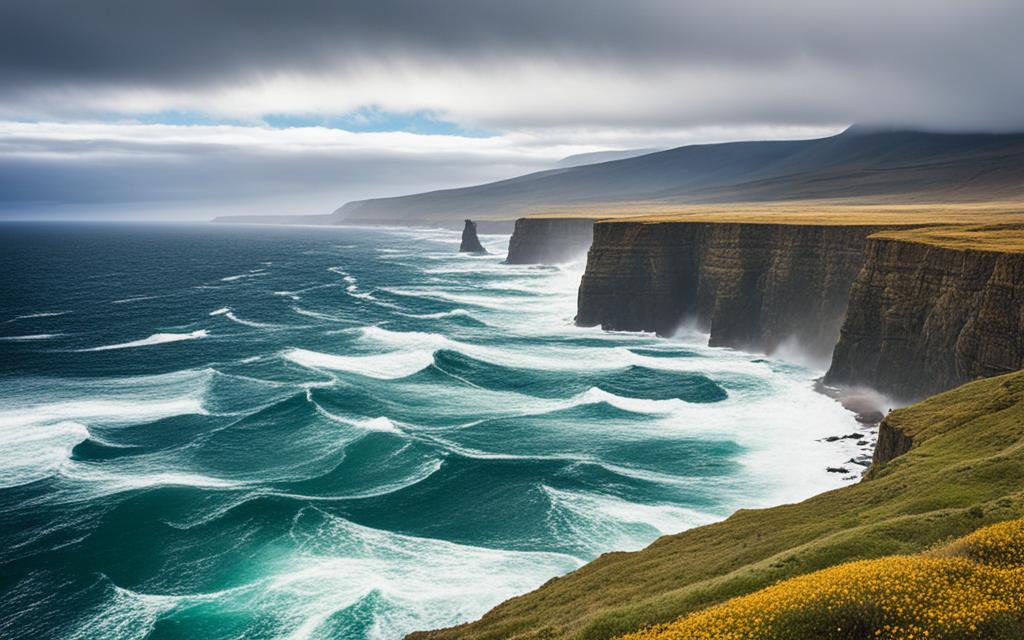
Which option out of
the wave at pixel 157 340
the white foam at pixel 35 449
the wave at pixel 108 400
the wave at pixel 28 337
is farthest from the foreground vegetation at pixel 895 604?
the wave at pixel 28 337

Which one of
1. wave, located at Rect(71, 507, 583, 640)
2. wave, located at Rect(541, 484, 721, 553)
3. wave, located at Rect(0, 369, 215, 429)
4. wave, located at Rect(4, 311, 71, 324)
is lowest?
wave, located at Rect(71, 507, 583, 640)

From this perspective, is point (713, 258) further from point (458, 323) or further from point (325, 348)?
point (325, 348)

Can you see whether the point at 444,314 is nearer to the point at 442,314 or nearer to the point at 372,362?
the point at 442,314

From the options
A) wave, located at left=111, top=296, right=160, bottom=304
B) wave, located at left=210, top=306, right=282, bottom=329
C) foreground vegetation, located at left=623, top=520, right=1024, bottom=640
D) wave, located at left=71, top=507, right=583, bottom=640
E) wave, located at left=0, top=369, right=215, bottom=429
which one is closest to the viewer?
foreground vegetation, located at left=623, top=520, right=1024, bottom=640

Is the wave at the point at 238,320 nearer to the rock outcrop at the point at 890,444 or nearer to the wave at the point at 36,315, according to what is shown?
the wave at the point at 36,315

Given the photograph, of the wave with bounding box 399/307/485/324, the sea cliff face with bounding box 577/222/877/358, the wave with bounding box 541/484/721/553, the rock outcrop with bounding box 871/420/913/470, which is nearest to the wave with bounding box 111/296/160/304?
the wave with bounding box 399/307/485/324

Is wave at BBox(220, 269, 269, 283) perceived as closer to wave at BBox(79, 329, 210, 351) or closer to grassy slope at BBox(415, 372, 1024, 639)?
wave at BBox(79, 329, 210, 351)
